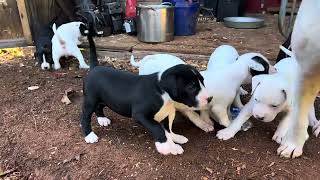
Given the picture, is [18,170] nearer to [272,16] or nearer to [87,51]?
[87,51]

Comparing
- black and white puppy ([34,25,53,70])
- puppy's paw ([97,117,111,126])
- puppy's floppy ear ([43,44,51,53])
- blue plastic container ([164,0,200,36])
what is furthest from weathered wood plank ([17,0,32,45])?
puppy's paw ([97,117,111,126])

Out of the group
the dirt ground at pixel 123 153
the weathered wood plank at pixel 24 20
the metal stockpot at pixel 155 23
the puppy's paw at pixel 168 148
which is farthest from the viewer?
the weathered wood plank at pixel 24 20

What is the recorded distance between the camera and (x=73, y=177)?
2.52 m

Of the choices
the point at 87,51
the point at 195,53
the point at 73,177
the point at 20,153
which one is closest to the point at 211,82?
the point at 73,177

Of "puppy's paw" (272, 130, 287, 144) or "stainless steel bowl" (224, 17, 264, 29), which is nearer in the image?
"puppy's paw" (272, 130, 287, 144)

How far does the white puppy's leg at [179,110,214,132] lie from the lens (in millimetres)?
2957

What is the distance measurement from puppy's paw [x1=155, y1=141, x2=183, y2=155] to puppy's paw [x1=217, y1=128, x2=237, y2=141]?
36cm

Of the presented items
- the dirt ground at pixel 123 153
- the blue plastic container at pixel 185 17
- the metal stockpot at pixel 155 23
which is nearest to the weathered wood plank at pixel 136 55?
the metal stockpot at pixel 155 23

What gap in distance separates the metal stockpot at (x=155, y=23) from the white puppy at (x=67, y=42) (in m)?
0.76

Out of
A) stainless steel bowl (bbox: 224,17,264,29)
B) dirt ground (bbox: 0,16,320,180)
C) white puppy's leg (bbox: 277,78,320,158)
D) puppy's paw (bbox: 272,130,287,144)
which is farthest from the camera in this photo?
stainless steel bowl (bbox: 224,17,264,29)

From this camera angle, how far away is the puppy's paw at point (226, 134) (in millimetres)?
2826

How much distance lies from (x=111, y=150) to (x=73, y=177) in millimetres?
343

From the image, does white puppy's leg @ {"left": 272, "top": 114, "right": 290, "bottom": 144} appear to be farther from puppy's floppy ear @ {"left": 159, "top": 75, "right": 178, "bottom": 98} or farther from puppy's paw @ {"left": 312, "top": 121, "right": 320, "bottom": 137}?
puppy's floppy ear @ {"left": 159, "top": 75, "right": 178, "bottom": 98}

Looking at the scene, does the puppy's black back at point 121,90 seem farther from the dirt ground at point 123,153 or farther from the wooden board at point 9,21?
the wooden board at point 9,21
